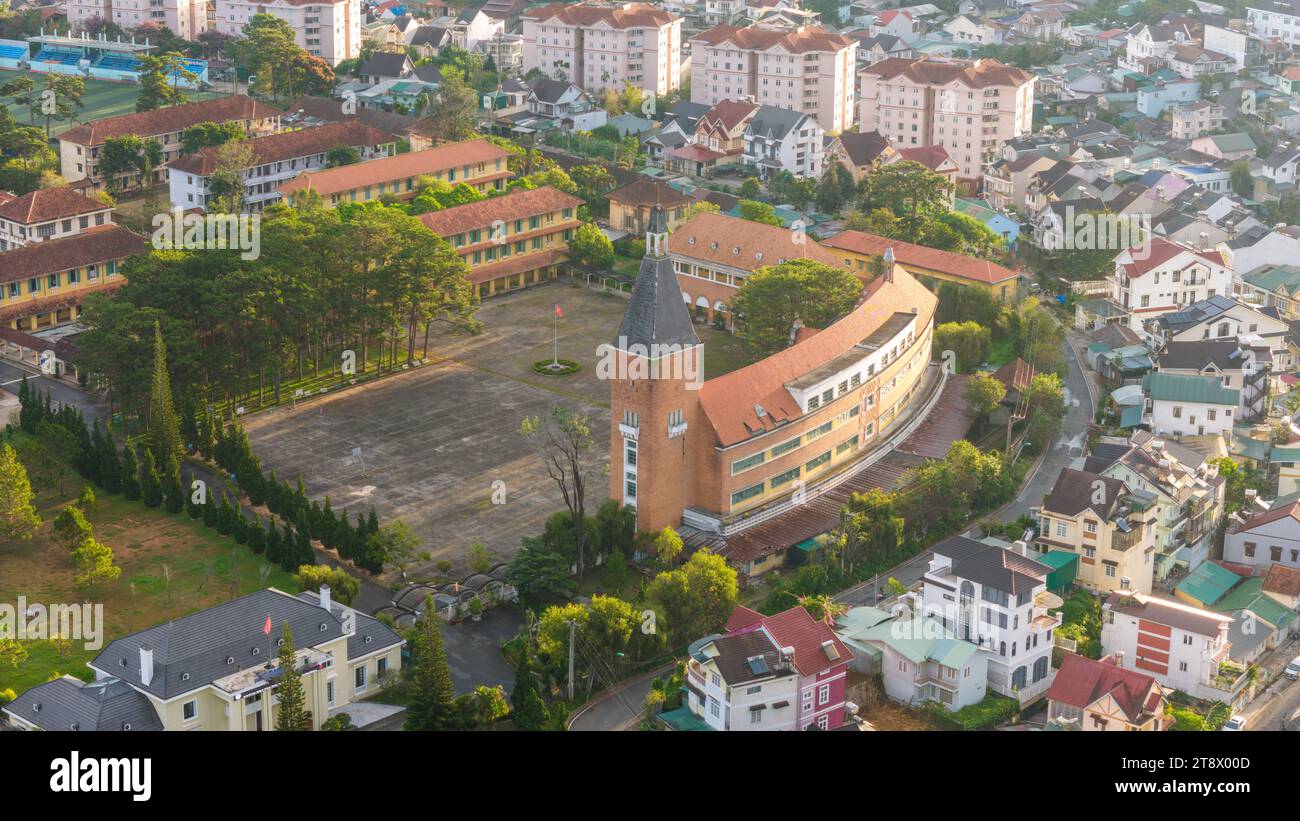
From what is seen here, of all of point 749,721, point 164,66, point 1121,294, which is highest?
point 164,66

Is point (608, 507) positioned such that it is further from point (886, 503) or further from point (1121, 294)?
point (1121, 294)

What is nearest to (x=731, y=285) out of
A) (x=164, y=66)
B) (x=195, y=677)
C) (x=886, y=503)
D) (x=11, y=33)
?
(x=886, y=503)

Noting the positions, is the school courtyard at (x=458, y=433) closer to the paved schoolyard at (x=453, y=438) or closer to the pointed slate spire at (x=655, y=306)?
the paved schoolyard at (x=453, y=438)

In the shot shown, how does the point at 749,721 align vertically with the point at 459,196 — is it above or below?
below

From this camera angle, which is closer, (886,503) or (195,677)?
(195,677)

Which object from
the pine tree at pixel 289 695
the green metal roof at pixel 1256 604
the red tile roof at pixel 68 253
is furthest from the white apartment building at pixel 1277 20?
the pine tree at pixel 289 695

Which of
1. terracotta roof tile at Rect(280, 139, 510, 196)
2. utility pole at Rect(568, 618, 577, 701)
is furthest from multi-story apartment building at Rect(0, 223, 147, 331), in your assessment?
utility pole at Rect(568, 618, 577, 701)

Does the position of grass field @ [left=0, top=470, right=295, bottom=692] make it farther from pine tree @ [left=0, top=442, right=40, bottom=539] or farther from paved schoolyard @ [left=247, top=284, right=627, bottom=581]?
paved schoolyard @ [left=247, top=284, right=627, bottom=581]
